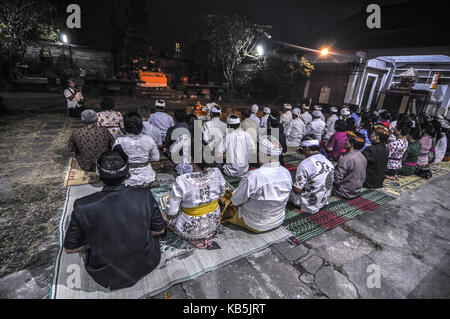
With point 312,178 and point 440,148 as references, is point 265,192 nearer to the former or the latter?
point 312,178

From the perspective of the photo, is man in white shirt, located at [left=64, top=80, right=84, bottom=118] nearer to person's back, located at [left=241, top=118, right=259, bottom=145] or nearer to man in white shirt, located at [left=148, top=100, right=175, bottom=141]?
man in white shirt, located at [left=148, top=100, right=175, bottom=141]

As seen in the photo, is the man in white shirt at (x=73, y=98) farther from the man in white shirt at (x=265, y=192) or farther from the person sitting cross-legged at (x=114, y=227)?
the man in white shirt at (x=265, y=192)

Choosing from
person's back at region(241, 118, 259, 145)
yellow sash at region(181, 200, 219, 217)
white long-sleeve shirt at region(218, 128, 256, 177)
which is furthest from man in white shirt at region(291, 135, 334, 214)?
person's back at region(241, 118, 259, 145)

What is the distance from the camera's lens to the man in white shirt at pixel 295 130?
23.9 feet

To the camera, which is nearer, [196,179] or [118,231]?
[118,231]

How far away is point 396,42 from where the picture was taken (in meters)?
12.0

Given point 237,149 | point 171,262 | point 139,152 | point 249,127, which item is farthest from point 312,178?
point 249,127

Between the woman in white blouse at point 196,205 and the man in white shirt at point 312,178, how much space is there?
1548mm

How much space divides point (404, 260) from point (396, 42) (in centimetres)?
1397

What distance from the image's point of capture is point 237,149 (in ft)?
15.8

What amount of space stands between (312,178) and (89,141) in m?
4.30

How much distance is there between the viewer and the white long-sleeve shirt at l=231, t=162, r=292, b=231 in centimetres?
288

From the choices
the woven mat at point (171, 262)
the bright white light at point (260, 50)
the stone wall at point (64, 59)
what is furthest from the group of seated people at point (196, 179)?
the stone wall at point (64, 59)

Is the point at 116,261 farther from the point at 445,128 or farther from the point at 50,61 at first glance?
the point at 50,61
